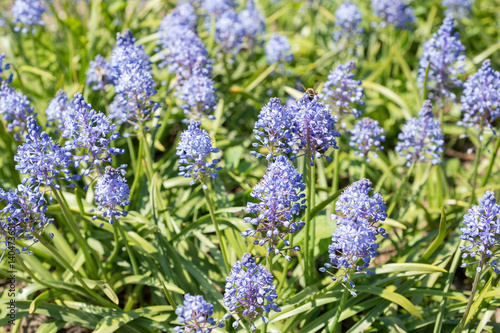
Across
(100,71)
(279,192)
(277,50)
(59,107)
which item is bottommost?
(279,192)

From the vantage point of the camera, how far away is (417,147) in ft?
17.3

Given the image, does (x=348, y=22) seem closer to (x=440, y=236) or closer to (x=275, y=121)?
(x=440, y=236)

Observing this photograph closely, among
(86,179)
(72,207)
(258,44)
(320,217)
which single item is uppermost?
(258,44)

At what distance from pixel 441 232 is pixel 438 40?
240 centimetres

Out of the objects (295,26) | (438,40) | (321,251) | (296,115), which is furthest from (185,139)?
(295,26)

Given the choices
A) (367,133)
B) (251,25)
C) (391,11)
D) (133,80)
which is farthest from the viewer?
(391,11)

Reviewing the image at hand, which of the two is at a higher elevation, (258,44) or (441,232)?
(258,44)

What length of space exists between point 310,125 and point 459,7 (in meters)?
6.17

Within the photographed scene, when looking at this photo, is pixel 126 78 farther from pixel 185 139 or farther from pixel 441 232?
pixel 441 232

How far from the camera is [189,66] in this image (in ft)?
18.4

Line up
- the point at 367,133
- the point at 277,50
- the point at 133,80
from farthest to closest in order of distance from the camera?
1. the point at 277,50
2. the point at 367,133
3. the point at 133,80

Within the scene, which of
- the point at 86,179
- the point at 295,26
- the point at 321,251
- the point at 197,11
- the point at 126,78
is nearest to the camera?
the point at 126,78

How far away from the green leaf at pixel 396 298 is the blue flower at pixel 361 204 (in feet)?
3.57

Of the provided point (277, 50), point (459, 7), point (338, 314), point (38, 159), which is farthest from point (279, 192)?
point (459, 7)
